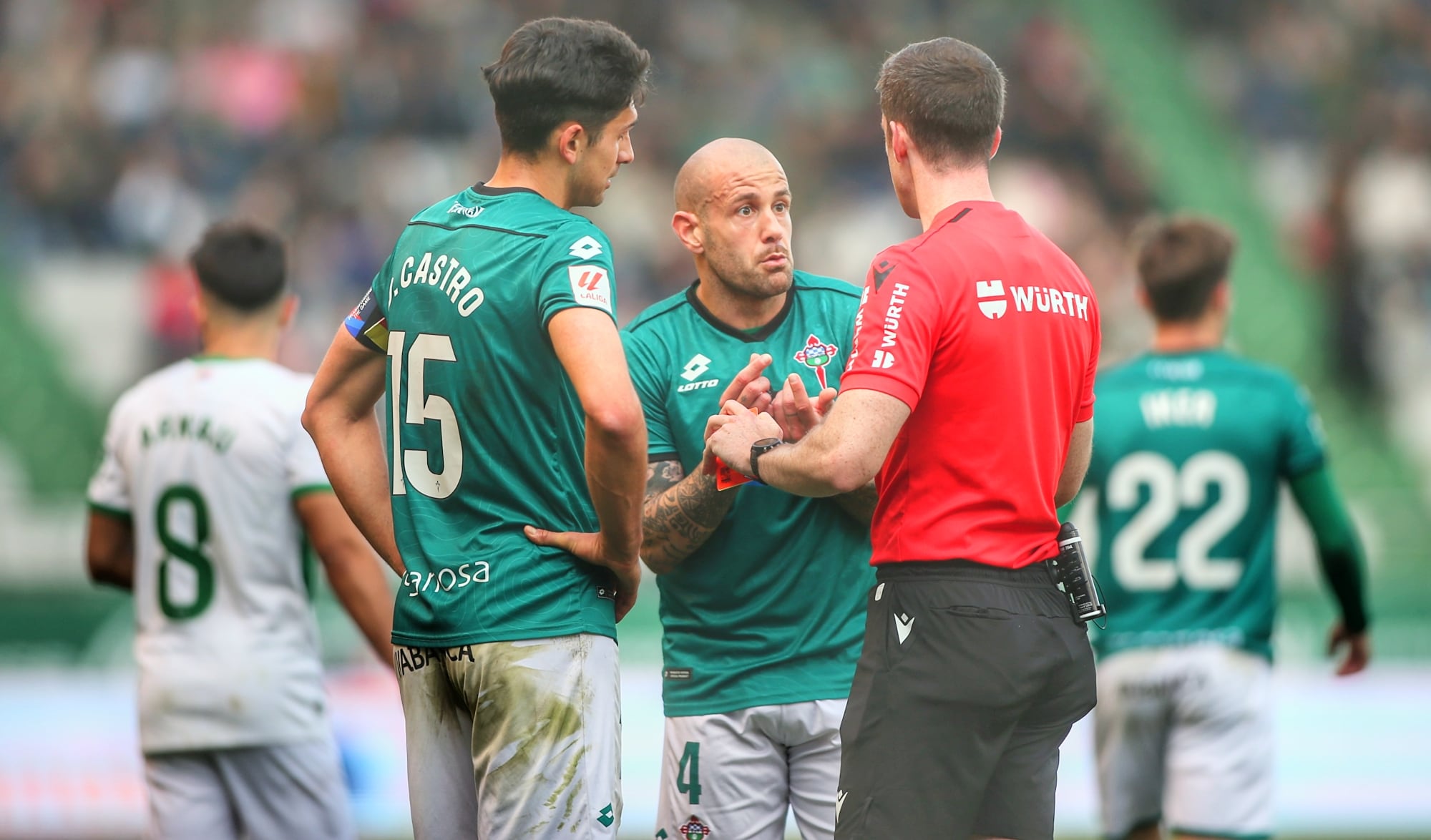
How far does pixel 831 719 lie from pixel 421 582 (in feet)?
4.39

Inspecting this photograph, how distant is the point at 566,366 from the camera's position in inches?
132

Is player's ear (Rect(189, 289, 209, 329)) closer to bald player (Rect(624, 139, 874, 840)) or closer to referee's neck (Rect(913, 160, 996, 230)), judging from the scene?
bald player (Rect(624, 139, 874, 840))

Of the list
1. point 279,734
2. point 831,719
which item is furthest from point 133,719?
point 831,719

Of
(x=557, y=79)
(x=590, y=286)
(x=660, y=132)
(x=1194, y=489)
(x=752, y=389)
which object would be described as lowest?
(x=1194, y=489)

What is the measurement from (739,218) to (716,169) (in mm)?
167

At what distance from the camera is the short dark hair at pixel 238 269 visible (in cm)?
509

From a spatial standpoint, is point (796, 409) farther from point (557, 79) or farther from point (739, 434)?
point (557, 79)

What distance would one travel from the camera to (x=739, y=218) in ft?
14.7

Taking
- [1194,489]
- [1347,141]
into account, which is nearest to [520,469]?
[1194,489]

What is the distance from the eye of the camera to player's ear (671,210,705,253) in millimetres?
4570

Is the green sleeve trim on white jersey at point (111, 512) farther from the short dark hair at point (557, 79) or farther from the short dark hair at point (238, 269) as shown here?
the short dark hair at point (557, 79)

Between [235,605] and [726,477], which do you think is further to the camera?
[235,605]

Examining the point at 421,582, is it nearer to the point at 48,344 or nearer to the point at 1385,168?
the point at 48,344

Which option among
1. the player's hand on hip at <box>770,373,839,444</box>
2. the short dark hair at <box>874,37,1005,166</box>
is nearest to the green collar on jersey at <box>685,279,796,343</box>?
the player's hand on hip at <box>770,373,839,444</box>
